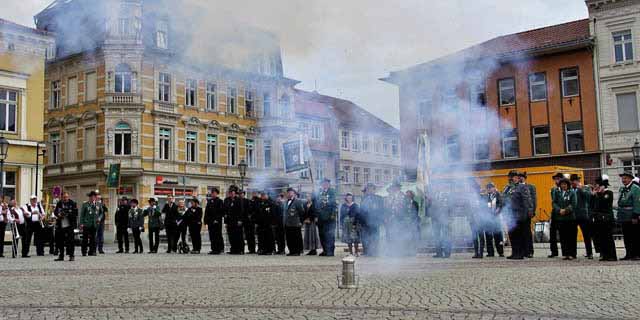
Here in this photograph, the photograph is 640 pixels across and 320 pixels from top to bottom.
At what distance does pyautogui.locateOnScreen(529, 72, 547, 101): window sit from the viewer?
26422 millimetres

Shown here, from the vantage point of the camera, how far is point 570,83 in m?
30.1

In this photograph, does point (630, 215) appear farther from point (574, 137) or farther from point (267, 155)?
point (574, 137)

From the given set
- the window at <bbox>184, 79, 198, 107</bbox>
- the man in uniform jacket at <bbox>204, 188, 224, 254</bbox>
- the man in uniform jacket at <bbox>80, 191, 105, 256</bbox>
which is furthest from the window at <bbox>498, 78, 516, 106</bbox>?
the man in uniform jacket at <bbox>80, 191, 105, 256</bbox>

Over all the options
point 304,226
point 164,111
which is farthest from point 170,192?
point 304,226

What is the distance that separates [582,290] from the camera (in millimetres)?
8656

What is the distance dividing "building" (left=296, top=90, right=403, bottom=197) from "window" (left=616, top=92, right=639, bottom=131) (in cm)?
1576

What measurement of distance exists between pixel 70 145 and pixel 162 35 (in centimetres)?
2576

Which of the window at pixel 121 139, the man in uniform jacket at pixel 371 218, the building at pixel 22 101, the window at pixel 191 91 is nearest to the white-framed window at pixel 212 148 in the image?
the window at pixel 121 139

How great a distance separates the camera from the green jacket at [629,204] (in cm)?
1395

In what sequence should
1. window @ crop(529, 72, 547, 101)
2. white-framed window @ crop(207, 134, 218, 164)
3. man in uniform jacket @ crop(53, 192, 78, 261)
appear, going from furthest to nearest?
white-framed window @ crop(207, 134, 218, 164), window @ crop(529, 72, 547, 101), man in uniform jacket @ crop(53, 192, 78, 261)

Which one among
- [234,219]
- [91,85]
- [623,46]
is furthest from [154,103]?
[623,46]

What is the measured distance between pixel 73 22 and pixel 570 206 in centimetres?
1205

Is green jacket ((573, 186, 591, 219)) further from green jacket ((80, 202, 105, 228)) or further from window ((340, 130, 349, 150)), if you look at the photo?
green jacket ((80, 202, 105, 228))

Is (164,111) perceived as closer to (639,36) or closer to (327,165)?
(327,165)
